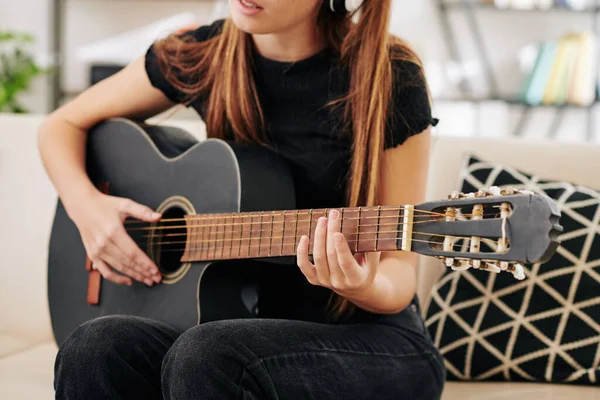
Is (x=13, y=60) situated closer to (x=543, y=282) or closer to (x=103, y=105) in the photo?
(x=103, y=105)

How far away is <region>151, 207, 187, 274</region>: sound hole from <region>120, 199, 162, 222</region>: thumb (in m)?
0.02

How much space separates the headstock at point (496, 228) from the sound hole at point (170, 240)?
45cm

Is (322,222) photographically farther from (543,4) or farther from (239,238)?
(543,4)

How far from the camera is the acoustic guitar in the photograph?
76 cm

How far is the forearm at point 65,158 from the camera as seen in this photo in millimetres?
1331

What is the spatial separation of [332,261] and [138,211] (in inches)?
17.7

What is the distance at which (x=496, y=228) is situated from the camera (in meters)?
0.75

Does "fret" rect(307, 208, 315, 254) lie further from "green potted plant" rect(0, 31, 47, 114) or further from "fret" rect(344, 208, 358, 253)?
"green potted plant" rect(0, 31, 47, 114)

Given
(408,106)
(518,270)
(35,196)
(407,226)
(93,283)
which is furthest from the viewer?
(35,196)

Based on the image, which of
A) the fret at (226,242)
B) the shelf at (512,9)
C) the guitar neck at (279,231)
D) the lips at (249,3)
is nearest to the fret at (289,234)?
the guitar neck at (279,231)

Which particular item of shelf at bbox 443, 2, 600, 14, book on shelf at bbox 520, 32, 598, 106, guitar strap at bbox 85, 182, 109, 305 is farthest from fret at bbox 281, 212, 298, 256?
shelf at bbox 443, 2, 600, 14

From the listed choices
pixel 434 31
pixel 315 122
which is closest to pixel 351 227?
pixel 315 122

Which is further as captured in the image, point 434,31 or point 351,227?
point 434,31

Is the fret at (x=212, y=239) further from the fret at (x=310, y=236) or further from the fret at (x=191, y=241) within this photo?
the fret at (x=310, y=236)
